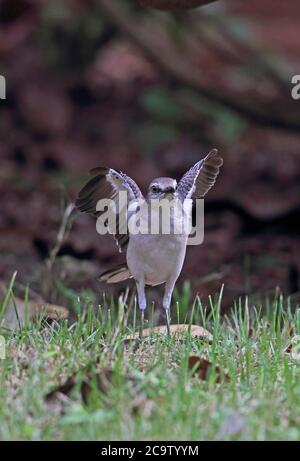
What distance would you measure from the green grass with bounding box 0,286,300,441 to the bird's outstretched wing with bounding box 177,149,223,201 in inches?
22.5

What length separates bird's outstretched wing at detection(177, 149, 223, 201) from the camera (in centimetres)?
457

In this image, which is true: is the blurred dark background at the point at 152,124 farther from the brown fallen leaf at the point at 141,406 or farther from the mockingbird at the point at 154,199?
the brown fallen leaf at the point at 141,406

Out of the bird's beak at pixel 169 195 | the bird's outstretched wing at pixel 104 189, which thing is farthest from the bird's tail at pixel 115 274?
the bird's beak at pixel 169 195

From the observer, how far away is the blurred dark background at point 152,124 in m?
7.29

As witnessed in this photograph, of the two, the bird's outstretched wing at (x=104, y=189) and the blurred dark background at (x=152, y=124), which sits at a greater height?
the blurred dark background at (x=152, y=124)

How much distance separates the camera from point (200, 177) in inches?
188

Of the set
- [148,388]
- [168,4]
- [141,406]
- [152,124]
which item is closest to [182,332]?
[148,388]

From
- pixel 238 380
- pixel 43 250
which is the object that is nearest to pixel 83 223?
pixel 43 250

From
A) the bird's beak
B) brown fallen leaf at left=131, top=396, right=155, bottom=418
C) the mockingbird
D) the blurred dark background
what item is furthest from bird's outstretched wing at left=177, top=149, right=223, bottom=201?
the blurred dark background

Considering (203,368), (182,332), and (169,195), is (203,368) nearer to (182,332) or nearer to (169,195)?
(182,332)

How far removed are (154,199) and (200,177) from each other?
48 cm

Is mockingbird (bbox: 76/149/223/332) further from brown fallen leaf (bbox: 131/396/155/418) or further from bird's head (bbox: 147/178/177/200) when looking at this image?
brown fallen leaf (bbox: 131/396/155/418)

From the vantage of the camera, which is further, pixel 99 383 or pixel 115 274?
pixel 115 274
